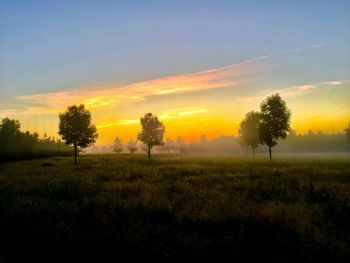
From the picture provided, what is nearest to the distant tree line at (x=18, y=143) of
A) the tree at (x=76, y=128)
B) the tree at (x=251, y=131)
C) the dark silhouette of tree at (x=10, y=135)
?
the dark silhouette of tree at (x=10, y=135)

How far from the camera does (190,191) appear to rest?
18.4 meters

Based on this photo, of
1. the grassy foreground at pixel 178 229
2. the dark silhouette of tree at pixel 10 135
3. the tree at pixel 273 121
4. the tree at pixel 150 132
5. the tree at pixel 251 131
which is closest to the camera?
the grassy foreground at pixel 178 229

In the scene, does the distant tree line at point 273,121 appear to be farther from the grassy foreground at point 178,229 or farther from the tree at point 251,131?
the grassy foreground at point 178,229

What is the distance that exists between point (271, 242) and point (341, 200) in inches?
278

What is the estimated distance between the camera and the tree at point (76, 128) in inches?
2608

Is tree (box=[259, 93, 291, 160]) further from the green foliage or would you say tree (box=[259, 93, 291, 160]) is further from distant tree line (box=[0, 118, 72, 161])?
distant tree line (box=[0, 118, 72, 161])

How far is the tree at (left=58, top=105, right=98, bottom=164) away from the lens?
6625 centimetres

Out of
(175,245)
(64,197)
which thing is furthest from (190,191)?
(175,245)

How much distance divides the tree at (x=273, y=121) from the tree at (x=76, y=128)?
32.9m

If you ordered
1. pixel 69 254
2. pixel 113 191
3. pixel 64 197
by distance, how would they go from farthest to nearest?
1. pixel 113 191
2. pixel 64 197
3. pixel 69 254

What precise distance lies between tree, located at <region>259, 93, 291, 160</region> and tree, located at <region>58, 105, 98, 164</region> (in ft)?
108

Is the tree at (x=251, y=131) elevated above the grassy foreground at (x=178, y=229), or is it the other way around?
the tree at (x=251, y=131)

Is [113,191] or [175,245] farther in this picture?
[113,191]

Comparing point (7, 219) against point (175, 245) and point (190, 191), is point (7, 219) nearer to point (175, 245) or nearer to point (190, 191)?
point (175, 245)
